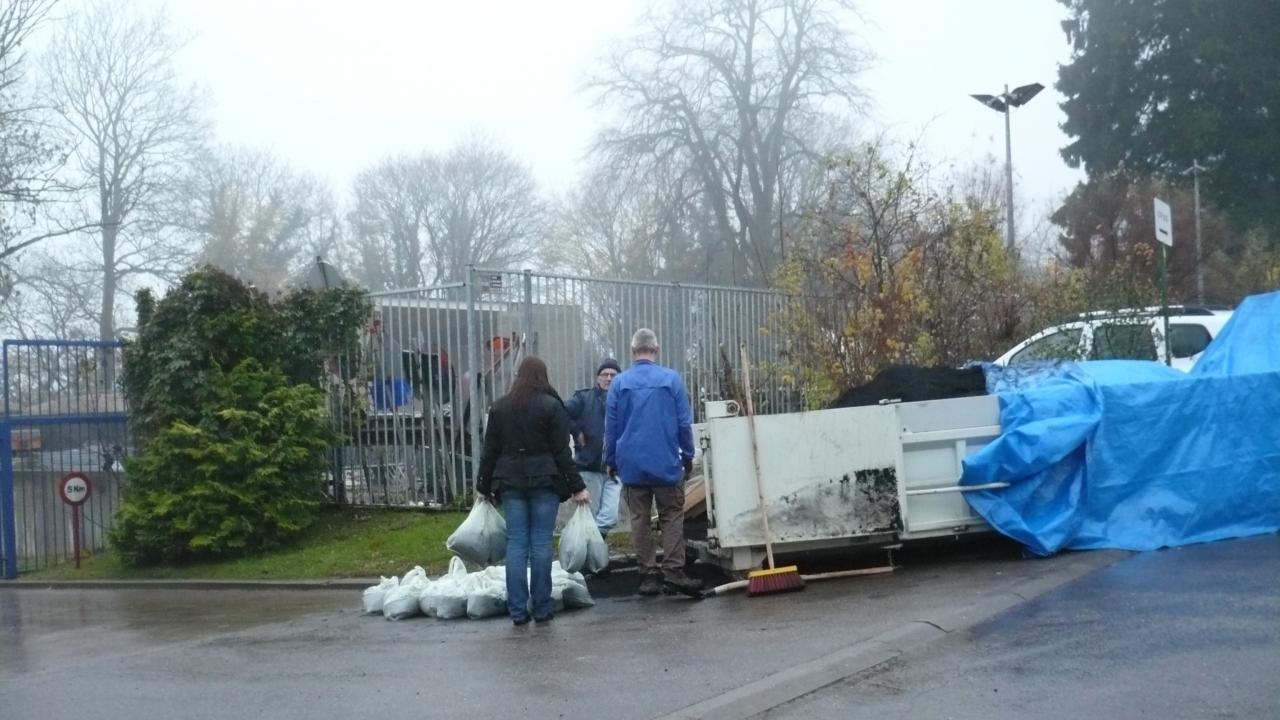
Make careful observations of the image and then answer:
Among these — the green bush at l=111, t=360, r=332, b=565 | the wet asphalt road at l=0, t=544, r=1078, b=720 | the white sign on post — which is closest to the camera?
the wet asphalt road at l=0, t=544, r=1078, b=720

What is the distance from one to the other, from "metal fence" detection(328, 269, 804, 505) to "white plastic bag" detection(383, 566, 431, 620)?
419 cm

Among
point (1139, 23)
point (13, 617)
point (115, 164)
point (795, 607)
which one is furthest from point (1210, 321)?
point (115, 164)

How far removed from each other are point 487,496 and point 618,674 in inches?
98.2

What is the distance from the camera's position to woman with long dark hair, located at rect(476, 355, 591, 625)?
8.63 metres

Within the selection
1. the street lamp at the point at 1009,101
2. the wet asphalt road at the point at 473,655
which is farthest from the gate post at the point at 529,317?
the street lamp at the point at 1009,101

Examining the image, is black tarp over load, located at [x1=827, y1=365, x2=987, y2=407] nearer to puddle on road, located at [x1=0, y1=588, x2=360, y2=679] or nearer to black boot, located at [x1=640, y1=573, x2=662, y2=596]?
black boot, located at [x1=640, y1=573, x2=662, y2=596]

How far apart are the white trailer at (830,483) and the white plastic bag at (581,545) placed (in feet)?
2.86

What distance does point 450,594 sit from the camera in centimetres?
926

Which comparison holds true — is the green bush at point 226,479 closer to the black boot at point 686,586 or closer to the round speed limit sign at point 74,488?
the round speed limit sign at point 74,488

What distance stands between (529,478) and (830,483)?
217 centimetres

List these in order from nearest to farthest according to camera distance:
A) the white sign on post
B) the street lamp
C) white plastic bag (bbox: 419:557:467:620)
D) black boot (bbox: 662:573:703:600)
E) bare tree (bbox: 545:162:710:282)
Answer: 1. black boot (bbox: 662:573:703:600)
2. white plastic bag (bbox: 419:557:467:620)
3. the white sign on post
4. the street lamp
5. bare tree (bbox: 545:162:710:282)

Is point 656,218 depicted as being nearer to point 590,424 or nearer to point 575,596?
point 590,424

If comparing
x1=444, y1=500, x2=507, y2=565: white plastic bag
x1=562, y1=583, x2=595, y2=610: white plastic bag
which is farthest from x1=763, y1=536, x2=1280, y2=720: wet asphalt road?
x1=444, y1=500, x2=507, y2=565: white plastic bag

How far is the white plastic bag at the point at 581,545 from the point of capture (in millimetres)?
9516
